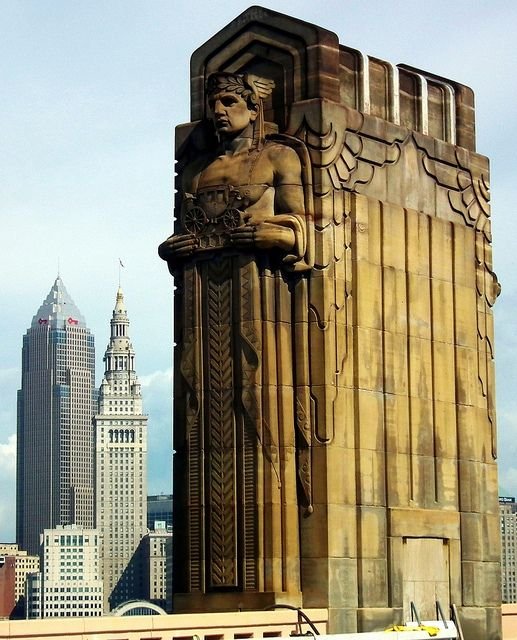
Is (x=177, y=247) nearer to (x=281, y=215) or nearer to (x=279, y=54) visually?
(x=281, y=215)

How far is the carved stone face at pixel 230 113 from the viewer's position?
4203cm

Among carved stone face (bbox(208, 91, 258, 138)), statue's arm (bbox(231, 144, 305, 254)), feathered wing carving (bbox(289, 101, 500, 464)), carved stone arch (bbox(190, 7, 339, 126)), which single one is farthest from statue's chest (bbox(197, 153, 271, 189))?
carved stone arch (bbox(190, 7, 339, 126))

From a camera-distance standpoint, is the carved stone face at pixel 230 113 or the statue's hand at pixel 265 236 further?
the carved stone face at pixel 230 113

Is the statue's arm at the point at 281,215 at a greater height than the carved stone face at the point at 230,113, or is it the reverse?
the carved stone face at the point at 230,113

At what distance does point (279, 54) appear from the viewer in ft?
141

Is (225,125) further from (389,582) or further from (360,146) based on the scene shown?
(389,582)

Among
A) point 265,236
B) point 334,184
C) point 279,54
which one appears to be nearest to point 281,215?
point 265,236

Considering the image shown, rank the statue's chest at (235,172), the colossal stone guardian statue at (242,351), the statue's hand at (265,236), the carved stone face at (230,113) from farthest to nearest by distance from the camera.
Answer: the carved stone face at (230,113)
the statue's chest at (235,172)
the statue's hand at (265,236)
the colossal stone guardian statue at (242,351)

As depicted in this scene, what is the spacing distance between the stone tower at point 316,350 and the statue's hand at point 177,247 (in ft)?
0.18

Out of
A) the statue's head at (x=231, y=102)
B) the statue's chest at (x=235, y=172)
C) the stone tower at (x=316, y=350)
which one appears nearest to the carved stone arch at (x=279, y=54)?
the stone tower at (x=316, y=350)

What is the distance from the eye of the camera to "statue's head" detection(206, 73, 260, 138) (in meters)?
42.0

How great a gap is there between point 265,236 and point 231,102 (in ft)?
11.2

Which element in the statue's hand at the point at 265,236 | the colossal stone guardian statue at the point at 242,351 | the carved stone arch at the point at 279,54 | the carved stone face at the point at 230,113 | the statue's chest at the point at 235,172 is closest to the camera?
the colossal stone guardian statue at the point at 242,351

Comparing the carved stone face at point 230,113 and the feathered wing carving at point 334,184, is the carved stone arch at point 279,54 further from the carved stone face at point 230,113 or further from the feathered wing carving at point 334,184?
the carved stone face at point 230,113
